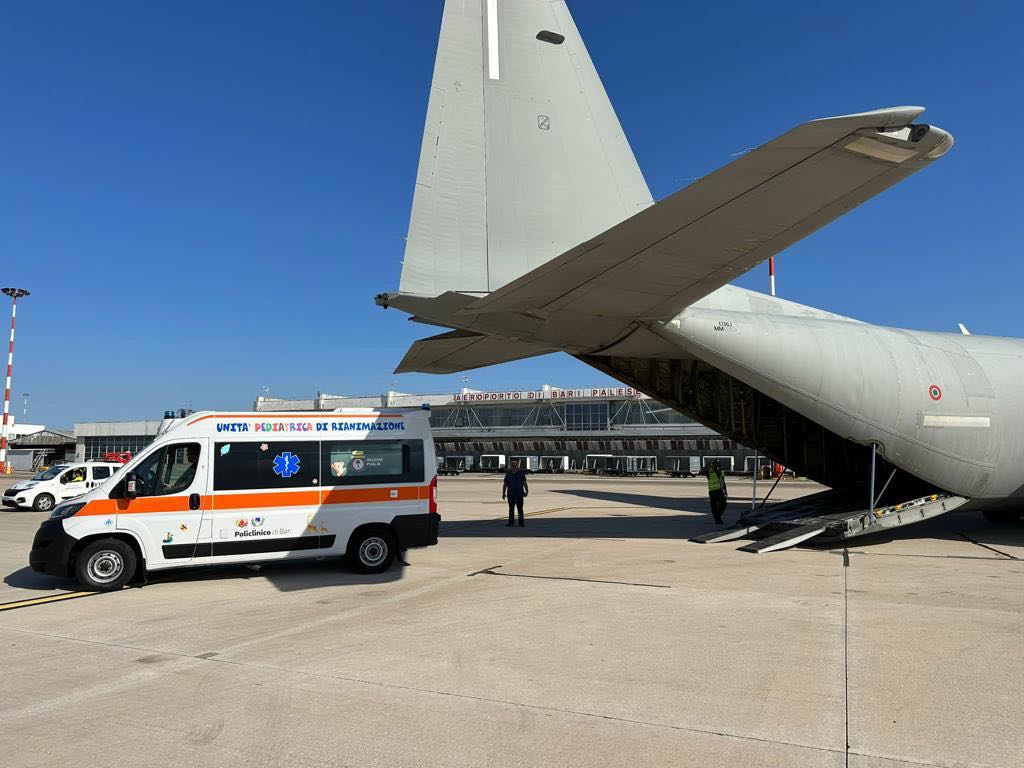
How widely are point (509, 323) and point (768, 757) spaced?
24.2 ft

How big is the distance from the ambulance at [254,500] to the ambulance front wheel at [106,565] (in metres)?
0.01

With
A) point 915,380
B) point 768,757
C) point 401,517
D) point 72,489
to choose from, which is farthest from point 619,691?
point 72,489

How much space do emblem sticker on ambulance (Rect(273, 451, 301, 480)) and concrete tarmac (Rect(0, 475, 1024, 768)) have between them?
→ 1589mm

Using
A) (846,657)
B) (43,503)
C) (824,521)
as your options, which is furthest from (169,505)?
(43,503)

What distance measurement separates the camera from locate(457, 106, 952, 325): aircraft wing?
644 centimetres

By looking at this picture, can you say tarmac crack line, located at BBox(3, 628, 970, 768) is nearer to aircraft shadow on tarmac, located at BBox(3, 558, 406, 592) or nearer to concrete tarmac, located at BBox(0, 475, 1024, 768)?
concrete tarmac, located at BBox(0, 475, 1024, 768)

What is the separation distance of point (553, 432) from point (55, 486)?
44762 millimetres

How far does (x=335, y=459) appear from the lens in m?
10.0

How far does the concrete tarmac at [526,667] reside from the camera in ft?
A: 13.4

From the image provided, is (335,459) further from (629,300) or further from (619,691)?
(619,691)

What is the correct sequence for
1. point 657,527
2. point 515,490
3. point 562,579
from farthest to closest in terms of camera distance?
1. point 515,490
2. point 657,527
3. point 562,579

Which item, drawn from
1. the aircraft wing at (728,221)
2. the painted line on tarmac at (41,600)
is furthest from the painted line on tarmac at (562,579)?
the painted line on tarmac at (41,600)

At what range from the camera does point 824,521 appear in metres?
12.3

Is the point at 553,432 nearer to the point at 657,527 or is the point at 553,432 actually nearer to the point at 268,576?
the point at 657,527
